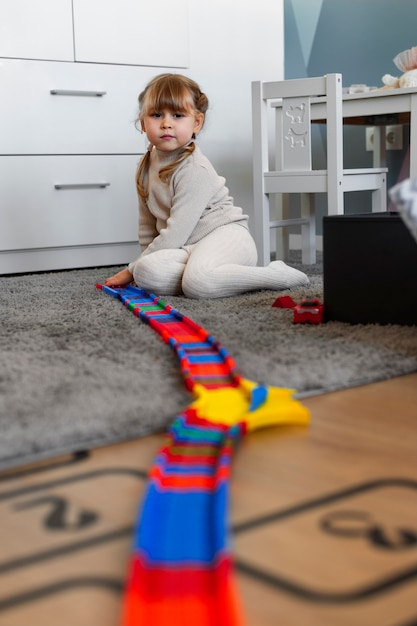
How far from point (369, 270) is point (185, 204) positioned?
69 centimetres

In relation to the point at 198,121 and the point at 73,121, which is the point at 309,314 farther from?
the point at 73,121

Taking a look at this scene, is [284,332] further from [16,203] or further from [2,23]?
[2,23]

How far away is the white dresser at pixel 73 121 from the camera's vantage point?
94.7 inches

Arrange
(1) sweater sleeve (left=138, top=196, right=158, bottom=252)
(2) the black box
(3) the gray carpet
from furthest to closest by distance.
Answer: (1) sweater sleeve (left=138, top=196, right=158, bottom=252)
(2) the black box
(3) the gray carpet

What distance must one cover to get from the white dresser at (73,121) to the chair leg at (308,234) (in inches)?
23.5

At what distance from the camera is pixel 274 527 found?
0.68 meters

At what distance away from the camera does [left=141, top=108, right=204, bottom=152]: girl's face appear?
199 cm

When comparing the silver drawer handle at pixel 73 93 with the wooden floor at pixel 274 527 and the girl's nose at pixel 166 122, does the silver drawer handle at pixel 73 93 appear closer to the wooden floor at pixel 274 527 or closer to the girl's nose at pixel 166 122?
the girl's nose at pixel 166 122

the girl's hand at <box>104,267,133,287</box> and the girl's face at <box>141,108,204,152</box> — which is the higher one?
the girl's face at <box>141,108,204,152</box>

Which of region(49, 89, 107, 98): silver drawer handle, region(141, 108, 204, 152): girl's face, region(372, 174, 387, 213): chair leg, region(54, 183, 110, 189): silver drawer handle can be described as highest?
region(49, 89, 107, 98): silver drawer handle

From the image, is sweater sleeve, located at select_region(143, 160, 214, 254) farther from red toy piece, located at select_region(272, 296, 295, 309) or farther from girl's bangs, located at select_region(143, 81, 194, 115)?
red toy piece, located at select_region(272, 296, 295, 309)

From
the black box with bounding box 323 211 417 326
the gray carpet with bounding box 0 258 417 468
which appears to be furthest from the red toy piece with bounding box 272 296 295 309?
the black box with bounding box 323 211 417 326

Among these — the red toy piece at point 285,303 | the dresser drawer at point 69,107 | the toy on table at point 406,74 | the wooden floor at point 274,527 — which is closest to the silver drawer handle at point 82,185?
the dresser drawer at point 69,107

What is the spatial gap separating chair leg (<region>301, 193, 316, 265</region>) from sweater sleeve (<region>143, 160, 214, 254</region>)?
0.73 m
